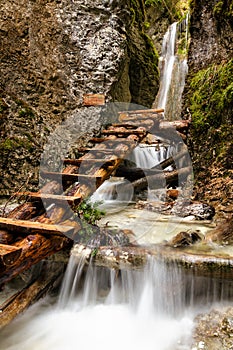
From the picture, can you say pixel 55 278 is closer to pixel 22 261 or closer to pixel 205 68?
pixel 22 261

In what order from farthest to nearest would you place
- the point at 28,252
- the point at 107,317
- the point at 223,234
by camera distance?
the point at 223,234, the point at 107,317, the point at 28,252

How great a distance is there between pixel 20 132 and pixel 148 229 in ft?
9.06

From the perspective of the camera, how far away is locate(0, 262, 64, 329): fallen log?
2986 millimetres

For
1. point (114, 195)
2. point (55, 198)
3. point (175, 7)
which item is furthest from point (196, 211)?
point (175, 7)

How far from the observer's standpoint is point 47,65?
527 centimetres

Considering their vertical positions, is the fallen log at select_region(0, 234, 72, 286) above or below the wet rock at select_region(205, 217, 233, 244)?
above

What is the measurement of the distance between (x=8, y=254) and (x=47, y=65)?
4.28 metres

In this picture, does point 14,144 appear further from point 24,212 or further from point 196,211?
point 196,211

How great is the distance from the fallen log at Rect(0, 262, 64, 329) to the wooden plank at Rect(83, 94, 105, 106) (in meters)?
3.51

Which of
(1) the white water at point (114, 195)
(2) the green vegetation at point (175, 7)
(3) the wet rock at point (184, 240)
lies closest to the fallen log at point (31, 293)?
(3) the wet rock at point (184, 240)

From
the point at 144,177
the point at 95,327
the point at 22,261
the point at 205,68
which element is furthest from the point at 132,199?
the point at 22,261

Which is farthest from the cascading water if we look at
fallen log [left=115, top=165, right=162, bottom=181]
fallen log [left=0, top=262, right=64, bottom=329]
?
fallen log [left=115, top=165, right=162, bottom=181]

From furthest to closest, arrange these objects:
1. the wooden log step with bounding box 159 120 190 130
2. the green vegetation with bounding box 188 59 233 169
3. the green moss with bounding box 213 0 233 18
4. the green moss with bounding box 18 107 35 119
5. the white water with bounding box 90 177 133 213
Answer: the white water with bounding box 90 177 133 213 < the wooden log step with bounding box 159 120 190 130 < the green moss with bounding box 213 0 233 18 < the green vegetation with bounding box 188 59 233 169 < the green moss with bounding box 18 107 35 119

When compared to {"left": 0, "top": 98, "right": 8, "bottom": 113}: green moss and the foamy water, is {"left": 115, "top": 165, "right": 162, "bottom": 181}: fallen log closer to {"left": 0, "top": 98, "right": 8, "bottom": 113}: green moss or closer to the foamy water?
{"left": 0, "top": 98, "right": 8, "bottom": 113}: green moss
